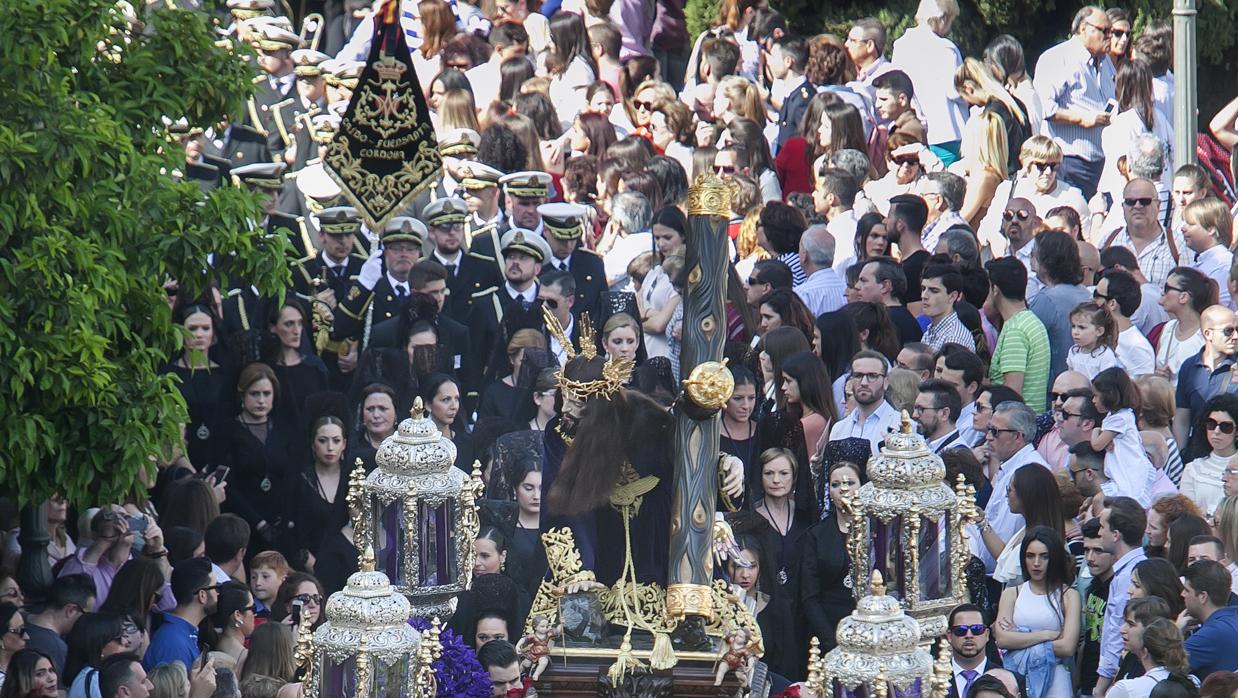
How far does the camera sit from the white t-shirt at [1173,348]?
17328mm

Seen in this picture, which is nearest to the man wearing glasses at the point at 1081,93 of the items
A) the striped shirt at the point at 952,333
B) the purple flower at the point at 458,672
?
the striped shirt at the point at 952,333

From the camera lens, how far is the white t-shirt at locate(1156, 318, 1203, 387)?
17.3 metres

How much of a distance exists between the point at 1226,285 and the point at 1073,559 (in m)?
4.35

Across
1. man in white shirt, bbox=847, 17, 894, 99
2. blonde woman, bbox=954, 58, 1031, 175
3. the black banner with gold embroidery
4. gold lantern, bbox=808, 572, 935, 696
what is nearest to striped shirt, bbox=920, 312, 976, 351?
the black banner with gold embroidery

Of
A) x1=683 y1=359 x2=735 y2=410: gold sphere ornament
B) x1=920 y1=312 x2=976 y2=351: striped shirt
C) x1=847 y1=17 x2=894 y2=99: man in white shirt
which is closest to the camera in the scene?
x1=683 y1=359 x2=735 y2=410: gold sphere ornament

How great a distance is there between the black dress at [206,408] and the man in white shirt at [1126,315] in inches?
211

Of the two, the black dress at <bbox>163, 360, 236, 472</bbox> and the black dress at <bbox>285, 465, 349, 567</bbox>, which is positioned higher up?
the black dress at <bbox>163, 360, 236, 472</bbox>

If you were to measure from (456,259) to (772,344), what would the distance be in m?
3.22

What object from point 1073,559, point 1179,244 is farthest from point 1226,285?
point 1073,559

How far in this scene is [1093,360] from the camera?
55.9ft

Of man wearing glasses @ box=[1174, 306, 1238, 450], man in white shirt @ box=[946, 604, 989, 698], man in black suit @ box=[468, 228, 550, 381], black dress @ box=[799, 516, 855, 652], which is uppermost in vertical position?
man in black suit @ box=[468, 228, 550, 381]

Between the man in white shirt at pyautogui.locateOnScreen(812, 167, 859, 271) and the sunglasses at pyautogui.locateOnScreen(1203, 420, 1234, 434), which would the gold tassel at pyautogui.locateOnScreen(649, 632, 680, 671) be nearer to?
the sunglasses at pyautogui.locateOnScreen(1203, 420, 1234, 434)

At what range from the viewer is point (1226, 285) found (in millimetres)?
18531

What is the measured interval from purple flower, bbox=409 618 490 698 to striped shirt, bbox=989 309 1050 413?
570 cm
